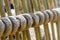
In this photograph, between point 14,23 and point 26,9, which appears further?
point 26,9

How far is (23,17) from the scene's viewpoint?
66 centimetres

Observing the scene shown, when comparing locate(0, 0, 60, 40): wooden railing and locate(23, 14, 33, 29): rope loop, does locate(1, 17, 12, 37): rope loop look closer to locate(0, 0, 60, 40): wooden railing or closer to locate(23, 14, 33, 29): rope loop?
locate(0, 0, 60, 40): wooden railing

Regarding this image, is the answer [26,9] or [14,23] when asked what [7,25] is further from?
[26,9]

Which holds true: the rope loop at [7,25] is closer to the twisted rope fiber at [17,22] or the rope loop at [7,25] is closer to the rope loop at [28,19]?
the twisted rope fiber at [17,22]

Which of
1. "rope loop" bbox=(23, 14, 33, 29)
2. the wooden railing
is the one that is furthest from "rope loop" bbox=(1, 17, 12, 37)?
"rope loop" bbox=(23, 14, 33, 29)

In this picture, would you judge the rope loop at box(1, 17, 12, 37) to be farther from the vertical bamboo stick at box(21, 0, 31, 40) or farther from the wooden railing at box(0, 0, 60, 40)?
the vertical bamboo stick at box(21, 0, 31, 40)

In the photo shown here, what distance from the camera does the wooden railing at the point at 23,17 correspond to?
594 mm

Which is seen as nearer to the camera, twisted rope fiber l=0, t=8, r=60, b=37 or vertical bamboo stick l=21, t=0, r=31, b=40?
twisted rope fiber l=0, t=8, r=60, b=37

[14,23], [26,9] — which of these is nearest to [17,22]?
[14,23]

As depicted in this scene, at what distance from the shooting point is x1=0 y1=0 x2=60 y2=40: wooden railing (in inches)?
23.4

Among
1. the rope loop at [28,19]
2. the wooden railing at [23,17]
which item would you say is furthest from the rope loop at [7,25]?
the rope loop at [28,19]

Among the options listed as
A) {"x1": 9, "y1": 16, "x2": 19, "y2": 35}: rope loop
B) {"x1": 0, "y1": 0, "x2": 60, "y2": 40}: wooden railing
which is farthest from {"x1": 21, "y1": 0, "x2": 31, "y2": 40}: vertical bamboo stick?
{"x1": 9, "y1": 16, "x2": 19, "y2": 35}: rope loop

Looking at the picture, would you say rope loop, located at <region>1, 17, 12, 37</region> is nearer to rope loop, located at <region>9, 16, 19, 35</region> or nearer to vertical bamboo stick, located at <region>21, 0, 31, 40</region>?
rope loop, located at <region>9, 16, 19, 35</region>

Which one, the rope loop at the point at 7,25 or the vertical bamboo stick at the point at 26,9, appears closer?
the rope loop at the point at 7,25
